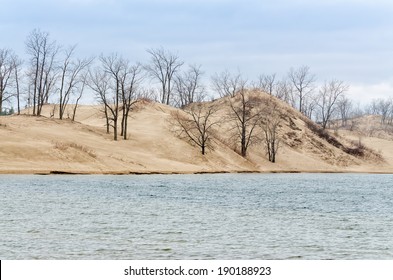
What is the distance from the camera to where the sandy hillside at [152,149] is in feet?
297

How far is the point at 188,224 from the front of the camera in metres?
36.6

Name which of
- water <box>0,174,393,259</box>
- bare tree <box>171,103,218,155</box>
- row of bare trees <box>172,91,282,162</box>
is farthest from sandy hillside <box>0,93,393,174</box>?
water <box>0,174,393,259</box>

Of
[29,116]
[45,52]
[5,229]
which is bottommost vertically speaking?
[5,229]

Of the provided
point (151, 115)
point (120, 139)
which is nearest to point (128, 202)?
point (120, 139)

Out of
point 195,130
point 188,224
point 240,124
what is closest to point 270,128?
point 240,124

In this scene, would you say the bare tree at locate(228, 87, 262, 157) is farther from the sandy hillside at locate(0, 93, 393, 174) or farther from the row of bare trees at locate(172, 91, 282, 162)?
the sandy hillside at locate(0, 93, 393, 174)

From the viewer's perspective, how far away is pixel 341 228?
35844mm

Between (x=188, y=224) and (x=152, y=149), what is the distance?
74.2m

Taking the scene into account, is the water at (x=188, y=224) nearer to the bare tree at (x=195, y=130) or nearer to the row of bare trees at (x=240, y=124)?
the bare tree at (x=195, y=130)

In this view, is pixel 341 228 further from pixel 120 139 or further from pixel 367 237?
pixel 120 139

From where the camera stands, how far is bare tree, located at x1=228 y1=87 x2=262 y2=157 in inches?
4968

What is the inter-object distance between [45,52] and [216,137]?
3415cm

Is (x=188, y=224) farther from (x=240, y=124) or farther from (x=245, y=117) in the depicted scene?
(x=245, y=117)

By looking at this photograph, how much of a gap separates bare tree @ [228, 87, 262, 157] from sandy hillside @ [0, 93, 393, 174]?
210 centimetres
